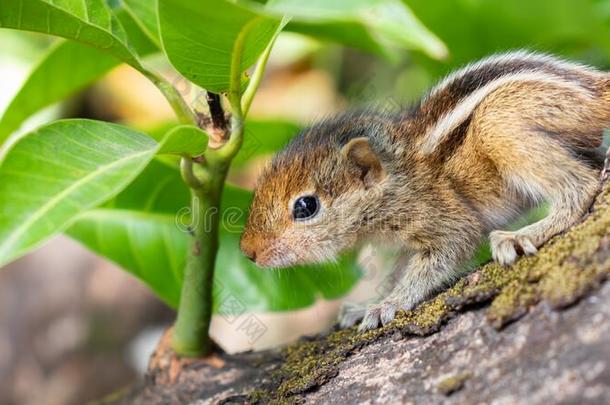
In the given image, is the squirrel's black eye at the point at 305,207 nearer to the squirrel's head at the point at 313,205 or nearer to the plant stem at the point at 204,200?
the squirrel's head at the point at 313,205

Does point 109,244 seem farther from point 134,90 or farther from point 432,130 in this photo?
point 134,90

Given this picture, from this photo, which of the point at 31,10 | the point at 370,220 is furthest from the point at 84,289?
the point at 31,10

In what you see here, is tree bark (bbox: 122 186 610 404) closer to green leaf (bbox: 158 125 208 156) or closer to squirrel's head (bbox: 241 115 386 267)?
squirrel's head (bbox: 241 115 386 267)

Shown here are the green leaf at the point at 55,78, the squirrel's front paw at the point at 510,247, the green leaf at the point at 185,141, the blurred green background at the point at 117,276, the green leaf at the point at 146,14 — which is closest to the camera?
the green leaf at the point at 185,141

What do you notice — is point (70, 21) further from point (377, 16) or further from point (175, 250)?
point (175, 250)

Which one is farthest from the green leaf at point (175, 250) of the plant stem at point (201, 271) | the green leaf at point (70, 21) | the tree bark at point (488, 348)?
the green leaf at point (70, 21)

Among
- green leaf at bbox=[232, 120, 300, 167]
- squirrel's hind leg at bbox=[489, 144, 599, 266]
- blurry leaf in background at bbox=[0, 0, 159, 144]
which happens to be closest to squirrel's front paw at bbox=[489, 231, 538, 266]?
squirrel's hind leg at bbox=[489, 144, 599, 266]
